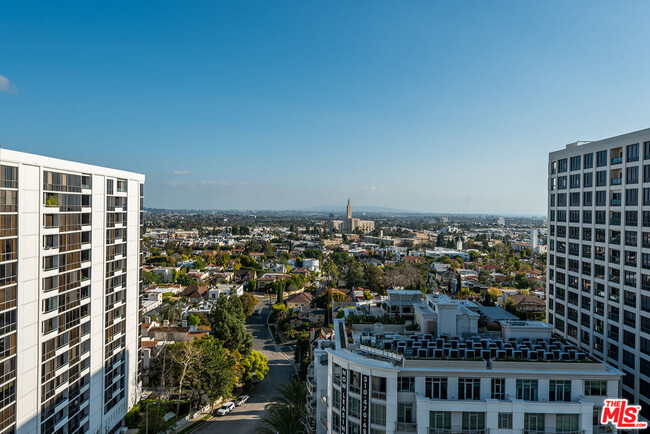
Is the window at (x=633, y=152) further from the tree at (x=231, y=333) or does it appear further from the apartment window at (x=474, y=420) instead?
the tree at (x=231, y=333)

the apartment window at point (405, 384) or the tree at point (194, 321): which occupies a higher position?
the apartment window at point (405, 384)

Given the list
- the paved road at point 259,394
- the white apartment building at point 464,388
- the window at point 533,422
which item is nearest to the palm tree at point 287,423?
the paved road at point 259,394

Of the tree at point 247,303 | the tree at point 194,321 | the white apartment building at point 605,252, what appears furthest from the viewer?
the tree at point 247,303

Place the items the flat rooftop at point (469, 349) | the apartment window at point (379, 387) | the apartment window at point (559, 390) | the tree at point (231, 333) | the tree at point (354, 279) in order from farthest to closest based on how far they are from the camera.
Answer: the tree at point (354, 279) < the tree at point (231, 333) < the flat rooftop at point (469, 349) < the apartment window at point (379, 387) < the apartment window at point (559, 390)

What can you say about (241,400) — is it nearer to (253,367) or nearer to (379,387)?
(253,367)

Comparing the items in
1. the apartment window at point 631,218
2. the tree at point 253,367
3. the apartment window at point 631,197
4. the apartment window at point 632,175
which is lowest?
the tree at point 253,367

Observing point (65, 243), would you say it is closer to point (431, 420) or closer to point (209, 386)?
point (209, 386)

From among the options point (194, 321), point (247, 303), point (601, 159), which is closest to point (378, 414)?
point (601, 159)
